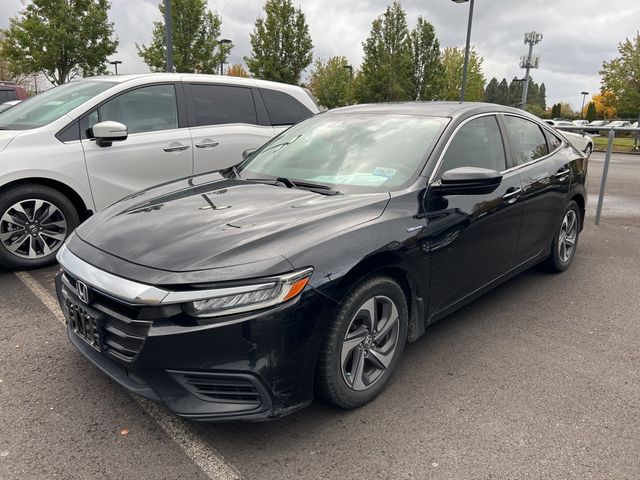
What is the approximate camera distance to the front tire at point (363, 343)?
2449 millimetres

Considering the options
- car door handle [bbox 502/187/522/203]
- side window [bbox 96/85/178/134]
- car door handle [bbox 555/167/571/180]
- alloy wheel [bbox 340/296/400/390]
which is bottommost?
alloy wheel [bbox 340/296/400/390]

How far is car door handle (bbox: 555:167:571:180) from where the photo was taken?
444 centimetres

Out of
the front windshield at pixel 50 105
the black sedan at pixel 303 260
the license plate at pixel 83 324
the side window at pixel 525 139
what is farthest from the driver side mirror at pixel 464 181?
the front windshield at pixel 50 105

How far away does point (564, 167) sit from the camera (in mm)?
4590

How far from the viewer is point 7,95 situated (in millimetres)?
12695

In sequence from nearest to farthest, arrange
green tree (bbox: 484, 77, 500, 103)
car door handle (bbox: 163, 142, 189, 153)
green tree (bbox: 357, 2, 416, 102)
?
car door handle (bbox: 163, 142, 189, 153), green tree (bbox: 357, 2, 416, 102), green tree (bbox: 484, 77, 500, 103)

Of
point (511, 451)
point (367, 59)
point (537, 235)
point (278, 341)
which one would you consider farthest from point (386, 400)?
point (367, 59)

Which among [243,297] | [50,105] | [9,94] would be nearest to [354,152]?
[243,297]

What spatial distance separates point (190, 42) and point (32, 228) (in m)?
19.7

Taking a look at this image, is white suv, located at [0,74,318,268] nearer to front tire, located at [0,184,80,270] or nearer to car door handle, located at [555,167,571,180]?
front tire, located at [0,184,80,270]

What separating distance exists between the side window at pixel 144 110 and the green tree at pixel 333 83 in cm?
3133

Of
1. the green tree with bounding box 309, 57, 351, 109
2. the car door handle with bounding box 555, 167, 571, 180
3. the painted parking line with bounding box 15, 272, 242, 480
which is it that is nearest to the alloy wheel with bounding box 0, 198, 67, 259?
the painted parking line with bounding box 15, 272, 242, 480

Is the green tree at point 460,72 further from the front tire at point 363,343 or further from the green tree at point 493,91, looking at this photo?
the green tree at point 493,91

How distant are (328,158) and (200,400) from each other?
186 centimetres
